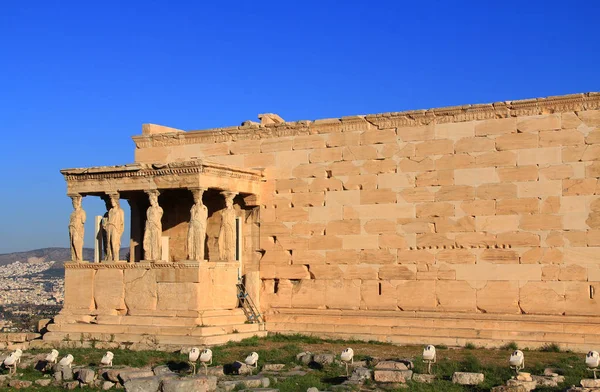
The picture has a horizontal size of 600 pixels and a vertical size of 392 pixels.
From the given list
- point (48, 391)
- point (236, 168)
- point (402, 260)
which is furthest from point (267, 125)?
point (48, 391)

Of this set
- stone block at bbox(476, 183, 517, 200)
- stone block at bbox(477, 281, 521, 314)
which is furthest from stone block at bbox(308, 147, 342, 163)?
stone block at bbox(477, 281, 521, 314)

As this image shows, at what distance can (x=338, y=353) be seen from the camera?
54.3ft

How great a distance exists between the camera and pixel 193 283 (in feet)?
60.5

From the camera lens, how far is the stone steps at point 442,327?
55.0ft

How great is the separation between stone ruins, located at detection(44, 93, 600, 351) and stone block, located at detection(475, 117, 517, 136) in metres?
0.02

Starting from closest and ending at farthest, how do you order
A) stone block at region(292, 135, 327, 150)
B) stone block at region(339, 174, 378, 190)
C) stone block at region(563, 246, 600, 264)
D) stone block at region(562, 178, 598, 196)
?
stone block at region(563, 246, 600, 264) → stone block at region(562, 178, 598, 196) → stone block at region(339, 174, 378, 190) → stone block at region(292, 135, 327, 150)

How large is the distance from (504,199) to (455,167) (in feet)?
3.88

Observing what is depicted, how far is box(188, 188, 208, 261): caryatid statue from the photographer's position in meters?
18.6

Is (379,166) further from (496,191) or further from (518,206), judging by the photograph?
(518,206)

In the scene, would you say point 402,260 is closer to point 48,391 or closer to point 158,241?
point 158,241

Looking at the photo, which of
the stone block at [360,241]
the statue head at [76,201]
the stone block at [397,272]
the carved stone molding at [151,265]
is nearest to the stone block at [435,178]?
the stone block at [360,241]

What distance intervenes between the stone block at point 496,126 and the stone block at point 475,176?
0.72m

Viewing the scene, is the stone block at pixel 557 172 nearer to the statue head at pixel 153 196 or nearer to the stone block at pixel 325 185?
the stone block at pixel 325 185

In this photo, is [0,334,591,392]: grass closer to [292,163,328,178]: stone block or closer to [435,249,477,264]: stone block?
[435,249,477,264]: stone block
